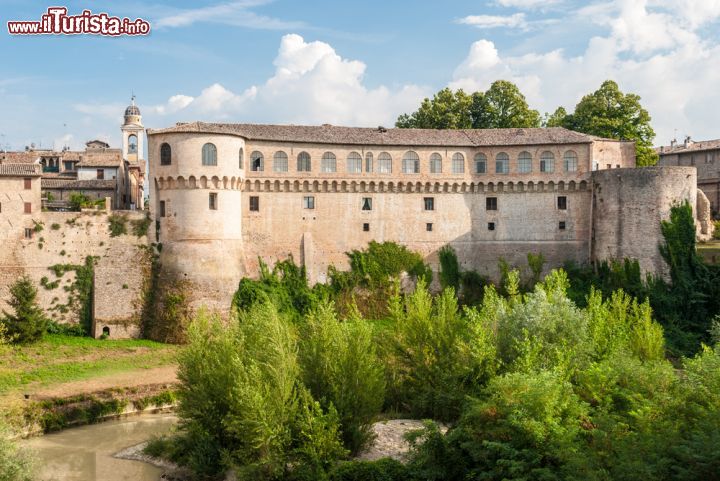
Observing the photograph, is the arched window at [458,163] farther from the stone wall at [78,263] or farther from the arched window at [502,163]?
the stone wall at [78,263]

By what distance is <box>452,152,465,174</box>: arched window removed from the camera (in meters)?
42.3

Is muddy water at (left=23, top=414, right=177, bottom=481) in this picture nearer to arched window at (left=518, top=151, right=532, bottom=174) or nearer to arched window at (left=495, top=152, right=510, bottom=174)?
arched window at (left=495, top=152, right=510, bottom=174)

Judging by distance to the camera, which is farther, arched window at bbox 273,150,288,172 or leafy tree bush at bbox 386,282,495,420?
arched window at bbox 273,150,288,172

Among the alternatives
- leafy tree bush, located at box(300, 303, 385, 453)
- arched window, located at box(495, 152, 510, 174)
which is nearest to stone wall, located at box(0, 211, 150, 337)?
leafy tree bush, located at box(300, 303, 385, 453)

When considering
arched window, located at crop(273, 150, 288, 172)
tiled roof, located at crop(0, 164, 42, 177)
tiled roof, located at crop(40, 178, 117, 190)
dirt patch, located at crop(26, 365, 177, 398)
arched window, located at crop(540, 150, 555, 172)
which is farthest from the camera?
tiled roof, located at crop(40, 178, 117, 190)

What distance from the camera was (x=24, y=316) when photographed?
116ft

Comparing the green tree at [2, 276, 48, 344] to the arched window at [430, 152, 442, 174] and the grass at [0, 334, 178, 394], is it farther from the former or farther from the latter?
the arched window at [430, 152, 442, 174]

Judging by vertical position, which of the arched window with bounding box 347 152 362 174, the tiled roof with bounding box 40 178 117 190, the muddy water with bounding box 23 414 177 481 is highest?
the arched window with bounding box 347 152 362 174

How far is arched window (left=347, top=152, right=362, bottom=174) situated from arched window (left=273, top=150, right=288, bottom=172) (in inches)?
150

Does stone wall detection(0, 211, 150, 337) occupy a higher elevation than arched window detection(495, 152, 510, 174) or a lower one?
lower

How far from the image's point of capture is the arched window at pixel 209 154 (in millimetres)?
37625

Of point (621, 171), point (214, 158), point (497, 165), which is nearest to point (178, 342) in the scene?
point (214, 158)

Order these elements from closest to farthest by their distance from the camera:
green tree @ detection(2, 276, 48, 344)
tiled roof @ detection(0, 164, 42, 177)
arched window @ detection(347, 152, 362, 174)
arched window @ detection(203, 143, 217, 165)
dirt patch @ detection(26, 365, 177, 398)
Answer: dirt patch @ detection(26, 365, 177, 398), green tree @ detection(2, 276, 48, 344), tiled roof @ detection(0, 164, 42, 177), arched window @ detection(203, 143, 217, 165), arched window @ detection(347, 152, 362, 174)

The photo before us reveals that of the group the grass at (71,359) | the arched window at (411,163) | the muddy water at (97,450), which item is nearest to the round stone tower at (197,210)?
the grass at (71,359)
